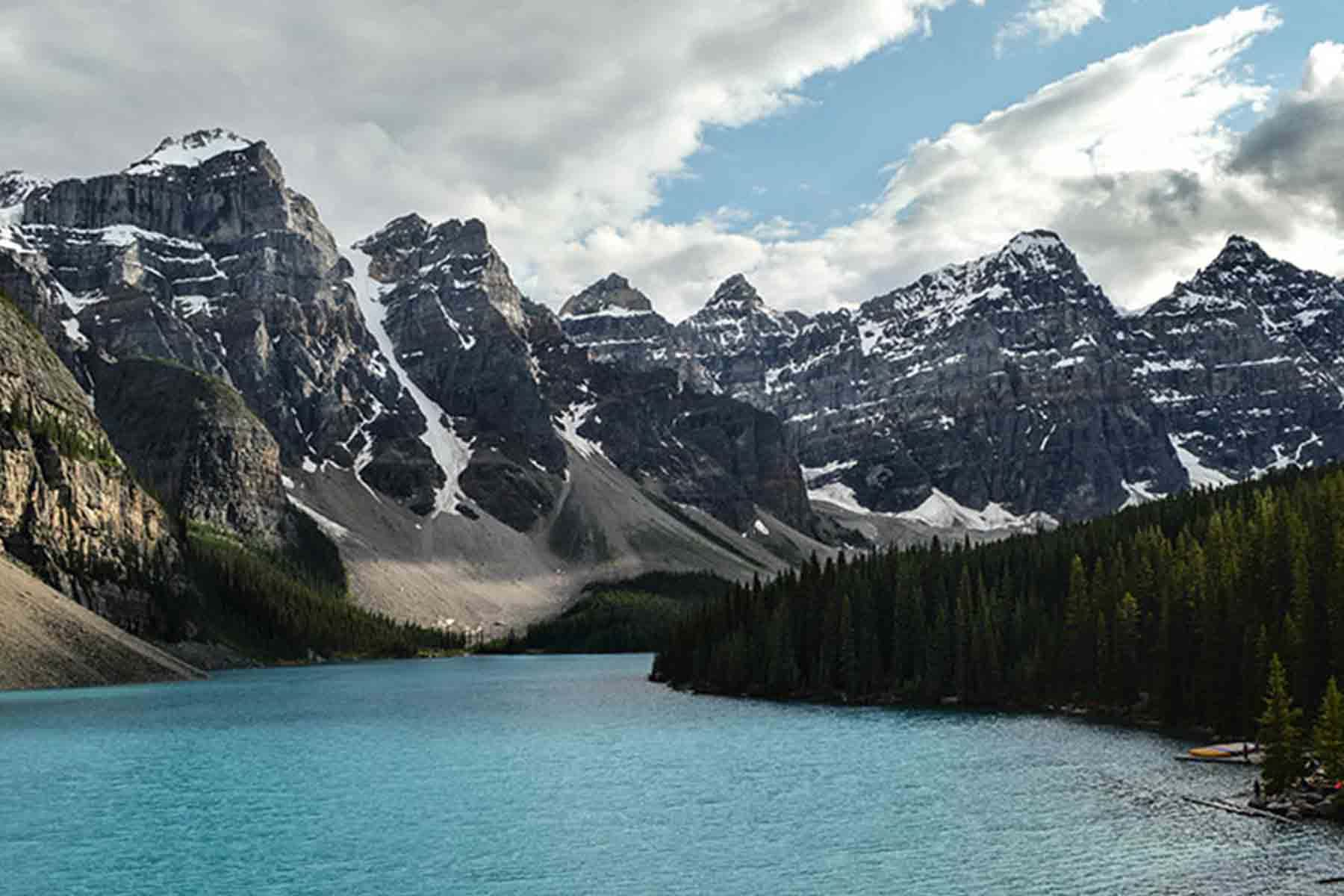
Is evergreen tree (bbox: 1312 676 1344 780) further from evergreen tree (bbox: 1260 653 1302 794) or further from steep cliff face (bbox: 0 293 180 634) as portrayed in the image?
steep cliff face (bbox: 0 293 180 634)

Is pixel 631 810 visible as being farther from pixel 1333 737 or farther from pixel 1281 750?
pixel 1333 737

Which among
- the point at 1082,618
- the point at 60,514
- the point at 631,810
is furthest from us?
the point at 60,514

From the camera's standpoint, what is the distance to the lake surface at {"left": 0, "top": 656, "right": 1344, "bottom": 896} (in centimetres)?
4772

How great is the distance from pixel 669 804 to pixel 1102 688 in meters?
54.4

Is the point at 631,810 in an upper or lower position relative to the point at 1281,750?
lower

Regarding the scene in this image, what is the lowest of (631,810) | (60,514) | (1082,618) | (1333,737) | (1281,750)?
(631,810)

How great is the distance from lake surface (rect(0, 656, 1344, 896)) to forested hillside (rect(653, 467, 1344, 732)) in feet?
26.5

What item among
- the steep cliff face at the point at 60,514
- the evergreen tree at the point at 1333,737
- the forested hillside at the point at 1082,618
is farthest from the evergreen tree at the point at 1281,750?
the steep cliff face at the point at 60,514

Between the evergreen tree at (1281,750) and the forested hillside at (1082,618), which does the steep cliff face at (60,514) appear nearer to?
the forested hillside at (1082,618)

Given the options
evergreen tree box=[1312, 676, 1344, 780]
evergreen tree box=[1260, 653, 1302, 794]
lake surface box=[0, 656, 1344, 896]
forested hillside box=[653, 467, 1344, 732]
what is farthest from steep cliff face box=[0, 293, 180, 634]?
evergreen tree box=[1312, 676, 1344, 780]

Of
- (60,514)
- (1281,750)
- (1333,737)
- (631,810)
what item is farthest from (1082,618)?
(60,514)

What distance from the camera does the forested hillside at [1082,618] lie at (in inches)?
3410

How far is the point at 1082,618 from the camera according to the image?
111 m

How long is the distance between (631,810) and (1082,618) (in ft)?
200
